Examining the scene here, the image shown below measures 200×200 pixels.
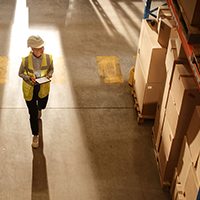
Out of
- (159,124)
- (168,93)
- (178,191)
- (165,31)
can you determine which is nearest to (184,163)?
(178,191)

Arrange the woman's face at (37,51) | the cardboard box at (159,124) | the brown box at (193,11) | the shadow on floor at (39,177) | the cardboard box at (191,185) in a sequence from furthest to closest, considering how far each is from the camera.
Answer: the cardboard box at (159,124) → the shadow on floor at (39,177) → the woman's face at (37,51) → the cardboard box at (191,185) → the brown box at (193,11)

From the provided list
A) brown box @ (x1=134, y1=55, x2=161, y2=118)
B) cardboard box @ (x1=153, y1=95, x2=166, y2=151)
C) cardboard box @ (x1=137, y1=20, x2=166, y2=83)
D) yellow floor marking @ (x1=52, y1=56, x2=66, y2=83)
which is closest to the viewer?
cardboard box @ (x1=153, y1=95, x2=166, y2=151)

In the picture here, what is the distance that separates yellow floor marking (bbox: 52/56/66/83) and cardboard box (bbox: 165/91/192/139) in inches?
137

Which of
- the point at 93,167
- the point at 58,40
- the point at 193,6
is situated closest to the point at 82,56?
the point at 58,40

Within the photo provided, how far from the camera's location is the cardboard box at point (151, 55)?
19.2 ft

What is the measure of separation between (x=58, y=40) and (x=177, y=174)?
229 inches

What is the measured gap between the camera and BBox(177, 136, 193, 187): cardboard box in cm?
438

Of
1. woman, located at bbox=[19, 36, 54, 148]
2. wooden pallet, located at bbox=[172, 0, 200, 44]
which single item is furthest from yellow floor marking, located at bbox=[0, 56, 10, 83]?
wooden pallet, located at bbox=[172, 0, 200, 44]

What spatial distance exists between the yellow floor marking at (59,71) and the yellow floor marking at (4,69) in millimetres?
1132

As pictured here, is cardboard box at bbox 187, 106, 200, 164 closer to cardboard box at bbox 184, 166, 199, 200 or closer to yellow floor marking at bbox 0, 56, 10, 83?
cardboard box at bbox 184, 166, 199, 200

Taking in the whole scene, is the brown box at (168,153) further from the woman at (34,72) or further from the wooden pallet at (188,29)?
the woman at (34,72)

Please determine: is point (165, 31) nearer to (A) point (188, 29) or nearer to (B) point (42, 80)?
(A) point (188, 29)

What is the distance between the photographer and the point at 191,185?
425 cm

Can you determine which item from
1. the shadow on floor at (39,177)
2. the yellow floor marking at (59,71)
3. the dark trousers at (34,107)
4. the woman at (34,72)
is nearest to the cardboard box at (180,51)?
the woman at (34,72)
